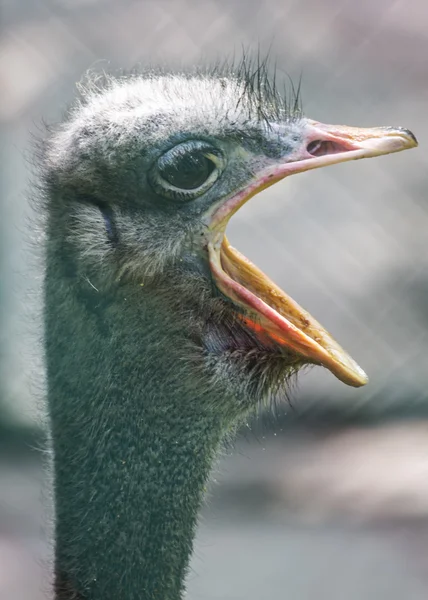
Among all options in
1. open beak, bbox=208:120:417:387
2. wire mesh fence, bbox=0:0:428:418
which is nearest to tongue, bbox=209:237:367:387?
open beak, bbox=208:120:417:387

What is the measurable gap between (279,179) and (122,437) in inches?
13.8

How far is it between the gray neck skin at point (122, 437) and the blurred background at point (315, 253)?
1.40m

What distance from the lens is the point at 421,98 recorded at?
135 inches

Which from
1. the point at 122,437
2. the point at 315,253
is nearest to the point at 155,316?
the point at 122,437

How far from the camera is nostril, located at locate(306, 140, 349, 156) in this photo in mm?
1462

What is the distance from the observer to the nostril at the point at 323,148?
146cm

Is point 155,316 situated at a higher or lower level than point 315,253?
lower

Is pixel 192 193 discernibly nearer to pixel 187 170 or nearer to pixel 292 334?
pixel 187 170

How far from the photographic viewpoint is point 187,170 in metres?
1.39

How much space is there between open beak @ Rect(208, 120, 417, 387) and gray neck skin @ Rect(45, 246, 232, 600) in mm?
85

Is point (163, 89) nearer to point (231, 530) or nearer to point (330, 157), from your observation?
point (330, 157)

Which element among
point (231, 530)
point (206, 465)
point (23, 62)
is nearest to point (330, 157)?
point (206, 465)

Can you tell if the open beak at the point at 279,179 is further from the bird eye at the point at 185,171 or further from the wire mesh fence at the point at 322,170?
the wire mesh fence at the point at 322,170

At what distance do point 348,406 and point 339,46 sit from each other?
972mm
